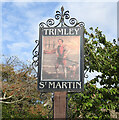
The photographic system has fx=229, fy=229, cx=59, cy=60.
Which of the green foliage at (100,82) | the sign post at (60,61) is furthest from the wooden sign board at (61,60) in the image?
the green foliage at (100,82)

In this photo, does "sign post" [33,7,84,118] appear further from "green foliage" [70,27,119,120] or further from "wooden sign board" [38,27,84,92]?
"green foliage" [70,27,119,120]

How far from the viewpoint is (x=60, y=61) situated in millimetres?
5617

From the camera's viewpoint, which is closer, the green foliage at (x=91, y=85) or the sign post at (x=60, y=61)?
the sign post at (x=60, y=61)

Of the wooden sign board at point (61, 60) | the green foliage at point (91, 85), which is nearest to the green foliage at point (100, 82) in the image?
the green foliage at point (91, 85)

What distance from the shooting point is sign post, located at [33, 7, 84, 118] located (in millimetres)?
5484

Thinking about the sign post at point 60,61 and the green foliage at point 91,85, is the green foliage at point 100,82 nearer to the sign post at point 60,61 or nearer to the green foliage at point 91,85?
the green foliage at point 91,85

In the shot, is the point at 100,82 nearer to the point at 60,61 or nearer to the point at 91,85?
the point at 91,85

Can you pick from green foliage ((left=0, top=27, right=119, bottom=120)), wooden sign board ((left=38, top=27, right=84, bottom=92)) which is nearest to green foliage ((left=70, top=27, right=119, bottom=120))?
green foliage ((left=0, top=27, right=119, bottom=120))

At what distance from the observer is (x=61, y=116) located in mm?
5410

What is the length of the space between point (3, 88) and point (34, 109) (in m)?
1.79

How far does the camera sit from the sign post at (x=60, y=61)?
548 centimetres

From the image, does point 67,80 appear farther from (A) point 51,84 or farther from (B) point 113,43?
(B) point 113,43

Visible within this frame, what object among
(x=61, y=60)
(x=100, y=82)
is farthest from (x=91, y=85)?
(x=61, y=60)

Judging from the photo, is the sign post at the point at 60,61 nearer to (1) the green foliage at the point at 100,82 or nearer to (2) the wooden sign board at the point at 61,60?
(2) the wooden sign board at the point at 61,60
